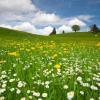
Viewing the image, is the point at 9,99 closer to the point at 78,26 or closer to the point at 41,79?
the point at 41,79

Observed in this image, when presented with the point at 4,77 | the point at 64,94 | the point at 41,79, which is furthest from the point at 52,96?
the point at 4,77

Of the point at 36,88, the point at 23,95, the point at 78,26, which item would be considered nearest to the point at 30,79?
the point at 36,88

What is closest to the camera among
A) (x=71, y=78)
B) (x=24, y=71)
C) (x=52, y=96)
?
(x=52, y=96)

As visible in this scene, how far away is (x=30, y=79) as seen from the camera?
19.8ft

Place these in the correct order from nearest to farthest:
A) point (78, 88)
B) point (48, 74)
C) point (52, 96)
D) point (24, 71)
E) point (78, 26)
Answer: point (52, 96)
point (78, 88)
point (48, 74)
point (24, 71)
point (78, 26)

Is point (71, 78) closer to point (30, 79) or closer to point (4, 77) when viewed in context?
point (30, 79)

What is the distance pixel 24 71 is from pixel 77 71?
4.84 ft

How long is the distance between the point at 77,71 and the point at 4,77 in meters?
1.98

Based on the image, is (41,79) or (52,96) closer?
(52,96)

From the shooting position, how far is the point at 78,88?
5.31m

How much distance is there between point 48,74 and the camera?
6.42m

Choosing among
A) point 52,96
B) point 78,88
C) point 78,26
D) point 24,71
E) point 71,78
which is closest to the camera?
point 52,96

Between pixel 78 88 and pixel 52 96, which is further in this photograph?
pixel 78 88

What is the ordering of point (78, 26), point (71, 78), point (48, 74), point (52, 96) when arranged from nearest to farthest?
point (52, 96), point (71, 78), point (48, 74), point (78, 26)
